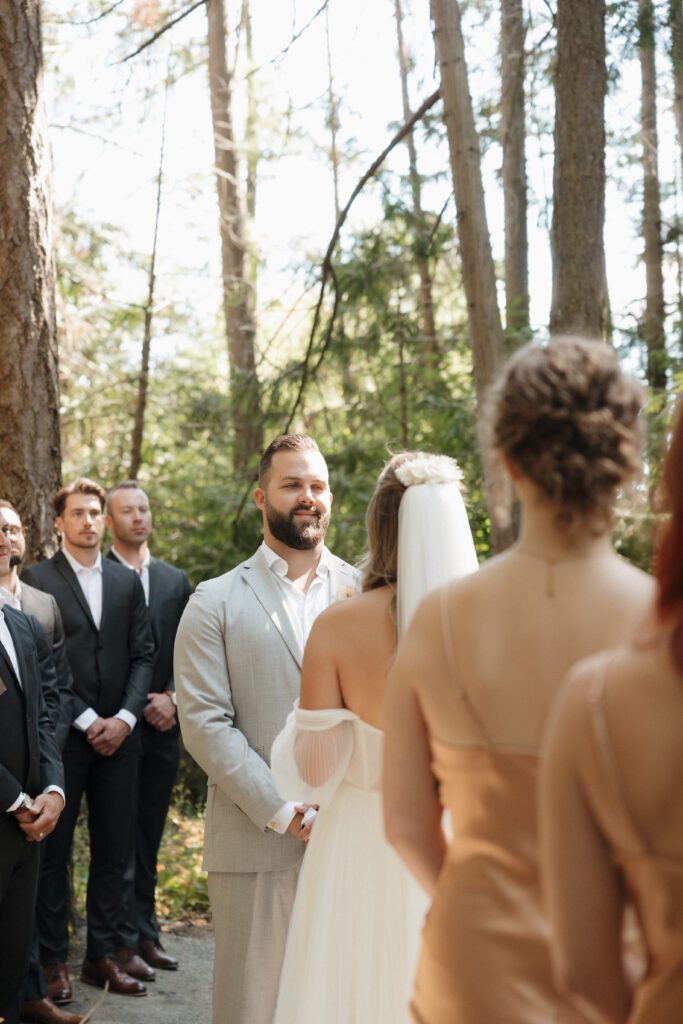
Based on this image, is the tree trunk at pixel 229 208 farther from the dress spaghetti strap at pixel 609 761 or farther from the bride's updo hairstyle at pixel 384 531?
the dress spaghetti strap at pixel 609 761

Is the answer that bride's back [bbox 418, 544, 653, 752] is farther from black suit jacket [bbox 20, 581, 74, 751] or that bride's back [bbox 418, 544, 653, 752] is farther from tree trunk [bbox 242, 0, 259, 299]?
tree trunk [bbox 242, 0, 259, 299]

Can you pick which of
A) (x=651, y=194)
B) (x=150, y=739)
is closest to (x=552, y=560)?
(x=150, y=739)

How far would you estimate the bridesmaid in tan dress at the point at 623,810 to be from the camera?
55.3 inches

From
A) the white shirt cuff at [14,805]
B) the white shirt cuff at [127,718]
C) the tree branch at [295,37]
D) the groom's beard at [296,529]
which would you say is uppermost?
the tree branch at [295,37]

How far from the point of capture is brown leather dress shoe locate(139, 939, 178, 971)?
637cm

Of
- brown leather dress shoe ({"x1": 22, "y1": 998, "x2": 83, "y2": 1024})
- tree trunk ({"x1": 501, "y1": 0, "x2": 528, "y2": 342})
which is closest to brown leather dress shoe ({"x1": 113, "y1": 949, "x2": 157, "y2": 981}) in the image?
brown leather dress shoe ({"x1": 22, "y1": 998, "x2": 83, "y2": 1024})

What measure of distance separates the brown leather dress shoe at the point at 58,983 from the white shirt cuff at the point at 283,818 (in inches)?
88.5

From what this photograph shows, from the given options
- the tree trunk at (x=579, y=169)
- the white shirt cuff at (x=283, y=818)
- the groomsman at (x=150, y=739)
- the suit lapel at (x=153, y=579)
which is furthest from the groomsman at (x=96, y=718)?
the tree trunk at (x=579, y=169)

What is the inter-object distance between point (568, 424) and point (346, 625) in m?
1.43

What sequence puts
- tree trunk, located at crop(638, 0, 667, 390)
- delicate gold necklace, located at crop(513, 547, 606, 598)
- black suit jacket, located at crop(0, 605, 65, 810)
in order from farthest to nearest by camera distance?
1. tree trunk, located at crop(638, 0, 667, 390)
2. black suit jacket, located at crop(0, 605, 65, 810)
3. delicate gold necklace, located at crop(513, 547, 606, 598)

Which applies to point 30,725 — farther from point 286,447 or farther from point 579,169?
point 579,169

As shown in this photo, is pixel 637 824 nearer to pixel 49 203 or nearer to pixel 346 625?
pixel 346 625

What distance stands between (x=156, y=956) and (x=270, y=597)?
2972 mm

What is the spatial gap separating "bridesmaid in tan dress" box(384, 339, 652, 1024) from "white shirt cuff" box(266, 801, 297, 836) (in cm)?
210
